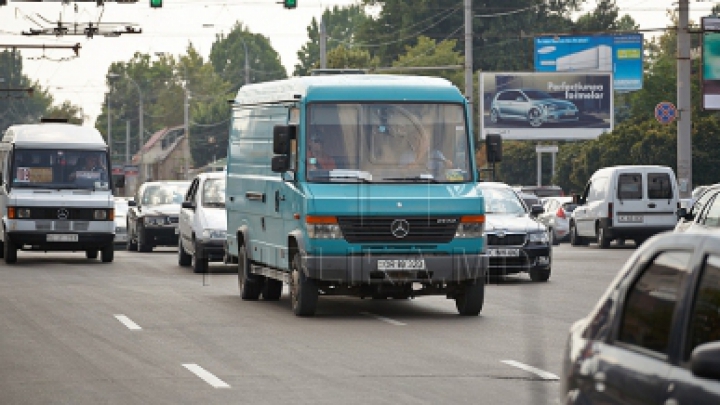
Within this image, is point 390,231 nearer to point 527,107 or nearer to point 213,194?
point 213,194

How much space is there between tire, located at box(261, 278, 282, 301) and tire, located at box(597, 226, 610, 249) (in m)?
20.7

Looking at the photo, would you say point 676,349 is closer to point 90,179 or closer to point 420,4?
point 90,179

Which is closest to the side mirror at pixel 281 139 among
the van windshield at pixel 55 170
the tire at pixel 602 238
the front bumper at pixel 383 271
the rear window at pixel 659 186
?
the front bumper at pixel 383 271

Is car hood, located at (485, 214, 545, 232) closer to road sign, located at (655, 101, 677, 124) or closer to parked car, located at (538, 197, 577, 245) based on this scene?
parked car, located at (538, 197, 577, 245)

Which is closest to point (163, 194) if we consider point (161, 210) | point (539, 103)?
point (161, 210)

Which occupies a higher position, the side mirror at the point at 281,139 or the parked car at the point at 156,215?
the side mirror at the point at 281,139

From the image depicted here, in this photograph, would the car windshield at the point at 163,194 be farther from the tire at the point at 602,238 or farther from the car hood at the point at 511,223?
the car hood at the point at 511,223

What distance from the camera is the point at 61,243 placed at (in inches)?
1235

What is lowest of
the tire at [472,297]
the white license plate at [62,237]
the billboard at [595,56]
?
the tire at [472,297]

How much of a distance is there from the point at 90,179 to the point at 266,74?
161 metres

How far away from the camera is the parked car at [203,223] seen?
92.5 feet

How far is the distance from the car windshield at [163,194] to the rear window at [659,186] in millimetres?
11139

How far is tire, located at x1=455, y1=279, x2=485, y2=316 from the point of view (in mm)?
18484

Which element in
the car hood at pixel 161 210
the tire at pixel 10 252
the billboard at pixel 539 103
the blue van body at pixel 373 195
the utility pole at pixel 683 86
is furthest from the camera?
the billboard at pixel 539 103
